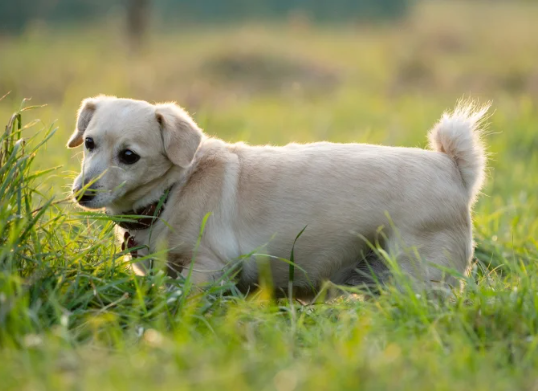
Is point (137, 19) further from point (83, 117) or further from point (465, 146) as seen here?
point (465, 146)

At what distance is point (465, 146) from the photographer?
130 inches

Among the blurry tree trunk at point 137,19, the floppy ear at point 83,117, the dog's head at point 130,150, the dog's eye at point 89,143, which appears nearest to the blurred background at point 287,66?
the blurry tree trunk at point 137,19

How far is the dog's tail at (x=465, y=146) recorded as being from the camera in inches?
130

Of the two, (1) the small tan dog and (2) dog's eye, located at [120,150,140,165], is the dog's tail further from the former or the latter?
(2) dog's eye, located at [120,150,140,165]

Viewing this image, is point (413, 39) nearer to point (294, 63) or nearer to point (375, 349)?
point (294, 63)


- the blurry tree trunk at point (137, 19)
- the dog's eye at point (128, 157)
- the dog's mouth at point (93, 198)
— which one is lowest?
the blurry tree trunk at point (137, 19)

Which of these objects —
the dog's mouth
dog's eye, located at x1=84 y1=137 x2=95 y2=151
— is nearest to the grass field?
the dog's mouth

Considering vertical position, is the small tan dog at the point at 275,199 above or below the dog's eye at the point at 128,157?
below

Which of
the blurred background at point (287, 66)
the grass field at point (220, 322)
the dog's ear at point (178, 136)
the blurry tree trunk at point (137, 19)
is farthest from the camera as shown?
the blurry tree trunk at point (137, 19)

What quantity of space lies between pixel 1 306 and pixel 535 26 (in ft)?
64.0

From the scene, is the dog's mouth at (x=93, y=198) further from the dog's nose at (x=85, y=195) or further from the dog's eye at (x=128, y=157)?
the dog's eye at (x=128, y=157)

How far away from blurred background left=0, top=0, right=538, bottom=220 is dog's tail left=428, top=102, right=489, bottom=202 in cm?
107

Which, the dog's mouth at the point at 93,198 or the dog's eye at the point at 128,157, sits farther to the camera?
the dog's eye at the point at 128,157

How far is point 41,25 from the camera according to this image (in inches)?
743
